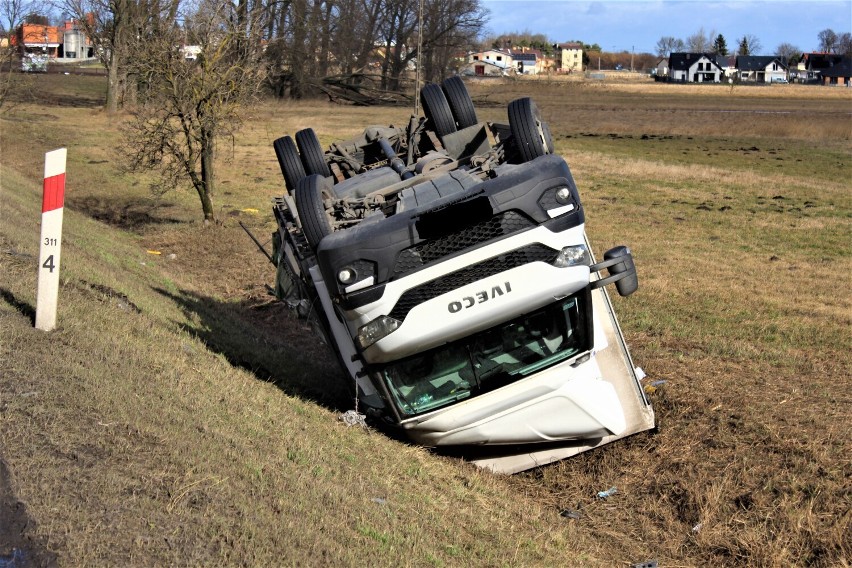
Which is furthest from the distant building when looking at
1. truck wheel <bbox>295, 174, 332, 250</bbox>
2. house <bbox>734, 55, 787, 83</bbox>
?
truck wheel <bbox>295, 174, 332, 250</bbox>

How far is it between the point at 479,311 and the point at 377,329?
718 millimetres

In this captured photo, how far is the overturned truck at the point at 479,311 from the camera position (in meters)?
6.66

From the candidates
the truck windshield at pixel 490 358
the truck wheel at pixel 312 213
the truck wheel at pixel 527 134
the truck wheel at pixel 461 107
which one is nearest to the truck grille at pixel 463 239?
the truck windshield at pixel 490 358

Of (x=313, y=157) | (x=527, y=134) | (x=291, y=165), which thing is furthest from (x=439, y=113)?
(x=527, y=134)

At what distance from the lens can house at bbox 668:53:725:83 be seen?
133125 mm

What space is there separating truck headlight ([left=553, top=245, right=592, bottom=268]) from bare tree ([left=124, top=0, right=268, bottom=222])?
14114mm

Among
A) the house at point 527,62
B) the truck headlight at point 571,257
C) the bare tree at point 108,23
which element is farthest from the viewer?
the house at point 527,62

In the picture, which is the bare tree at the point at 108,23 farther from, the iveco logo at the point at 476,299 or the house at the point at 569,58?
the house at the point at 569,58

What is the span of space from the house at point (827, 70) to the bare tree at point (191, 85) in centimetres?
12170

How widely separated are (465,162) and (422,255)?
330cm

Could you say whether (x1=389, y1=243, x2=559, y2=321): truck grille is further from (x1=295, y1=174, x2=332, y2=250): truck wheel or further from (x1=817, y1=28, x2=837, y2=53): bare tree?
(x1=817, y1=28, x2=837, y2=53): bare tree

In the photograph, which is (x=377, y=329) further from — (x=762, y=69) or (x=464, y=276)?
(x=762, y=69)

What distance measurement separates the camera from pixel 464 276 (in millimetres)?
6684

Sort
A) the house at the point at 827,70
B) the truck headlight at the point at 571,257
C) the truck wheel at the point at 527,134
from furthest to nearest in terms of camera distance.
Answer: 1. the house at the point at 827,70
2. the truck wheel at the point at 527,134
3. the truck headlight at the point at 571,257
